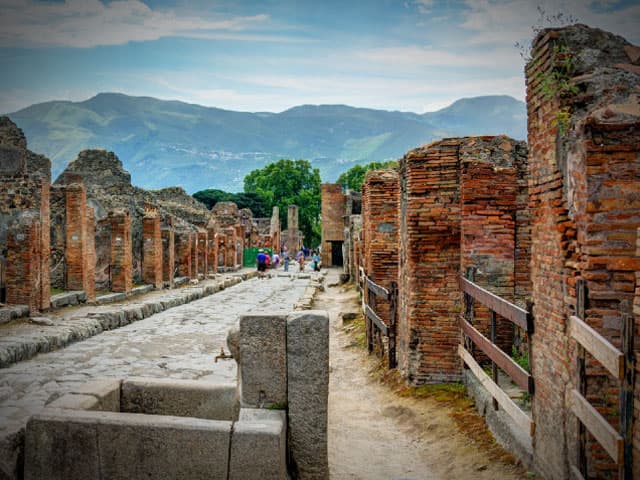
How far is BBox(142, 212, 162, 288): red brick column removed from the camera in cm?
2109

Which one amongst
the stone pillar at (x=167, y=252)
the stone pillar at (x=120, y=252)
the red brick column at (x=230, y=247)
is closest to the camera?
the stone pillar at (x=120, y=252)

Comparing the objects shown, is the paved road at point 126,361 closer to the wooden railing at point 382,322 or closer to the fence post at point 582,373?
the wooden railing at point 382,322

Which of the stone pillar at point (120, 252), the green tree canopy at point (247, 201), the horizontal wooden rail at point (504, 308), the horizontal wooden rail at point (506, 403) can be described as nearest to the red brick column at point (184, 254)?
the stone pillar at point (120, 252)

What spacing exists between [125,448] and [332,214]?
4091 centimetres

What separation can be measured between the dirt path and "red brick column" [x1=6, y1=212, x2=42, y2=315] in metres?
7.51

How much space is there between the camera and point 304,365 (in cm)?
496

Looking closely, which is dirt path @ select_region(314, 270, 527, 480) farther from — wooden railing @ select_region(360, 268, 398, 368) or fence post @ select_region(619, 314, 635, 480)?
fence post @ select_region(619, 314, 635, 480)

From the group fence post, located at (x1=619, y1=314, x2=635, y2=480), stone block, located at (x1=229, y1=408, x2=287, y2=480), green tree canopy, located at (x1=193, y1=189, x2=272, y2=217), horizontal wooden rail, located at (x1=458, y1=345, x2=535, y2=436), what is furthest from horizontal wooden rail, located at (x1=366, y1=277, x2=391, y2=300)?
green tree canopy, located at (x1=193, y1=189, x2=272, y2=217)

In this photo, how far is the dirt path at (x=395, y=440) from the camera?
558 centimetres

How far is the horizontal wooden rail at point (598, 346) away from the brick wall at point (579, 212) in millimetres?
129

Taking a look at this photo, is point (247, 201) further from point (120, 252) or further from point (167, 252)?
point (120, 252)

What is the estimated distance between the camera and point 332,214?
45.0 metres

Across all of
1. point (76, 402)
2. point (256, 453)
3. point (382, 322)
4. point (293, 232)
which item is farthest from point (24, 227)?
point (293, 232)

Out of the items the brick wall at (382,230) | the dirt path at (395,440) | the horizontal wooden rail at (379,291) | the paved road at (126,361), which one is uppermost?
the brick wall at (382,230)
